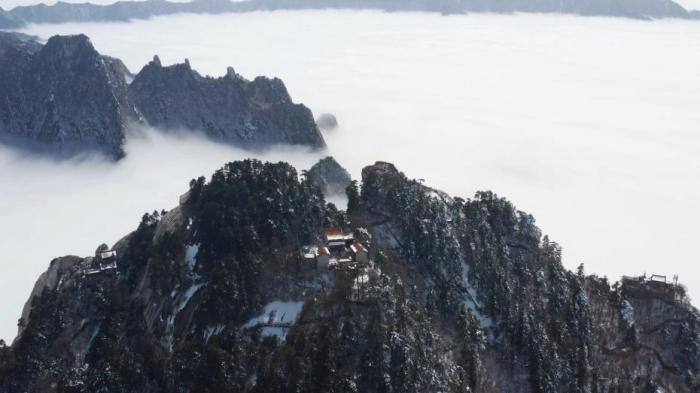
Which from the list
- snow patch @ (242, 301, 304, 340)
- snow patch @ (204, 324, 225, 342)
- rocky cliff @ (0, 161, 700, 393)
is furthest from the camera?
snow patch @ (204, 324, 225, 342)

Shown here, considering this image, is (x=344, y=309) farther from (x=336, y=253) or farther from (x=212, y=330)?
(x=212, y=330)

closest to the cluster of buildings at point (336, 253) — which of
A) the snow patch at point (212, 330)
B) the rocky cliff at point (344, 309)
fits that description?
the rocky cliff at point (344, 309)

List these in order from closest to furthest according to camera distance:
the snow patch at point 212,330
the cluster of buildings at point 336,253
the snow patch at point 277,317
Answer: the snow patch at point 277,317, the snow patch at point 212,330, the cluster of buildings at point 336,253

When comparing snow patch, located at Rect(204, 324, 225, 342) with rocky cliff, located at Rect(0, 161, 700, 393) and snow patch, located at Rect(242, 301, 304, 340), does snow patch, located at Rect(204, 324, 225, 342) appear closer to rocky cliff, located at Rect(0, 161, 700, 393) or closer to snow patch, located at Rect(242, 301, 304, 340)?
rocky cliff, located at Rect(0, 161, 700, 393)

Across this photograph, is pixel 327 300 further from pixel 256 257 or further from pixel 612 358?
pixel 612 358

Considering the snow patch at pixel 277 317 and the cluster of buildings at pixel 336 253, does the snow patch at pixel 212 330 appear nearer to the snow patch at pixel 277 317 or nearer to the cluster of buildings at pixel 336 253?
the snow patch at pixel 277 317

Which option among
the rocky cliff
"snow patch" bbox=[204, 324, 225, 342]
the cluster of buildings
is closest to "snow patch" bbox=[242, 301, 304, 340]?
the rocky cliff

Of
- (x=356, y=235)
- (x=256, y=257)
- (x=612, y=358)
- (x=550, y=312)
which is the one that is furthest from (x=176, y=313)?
(x=612, y=358)
